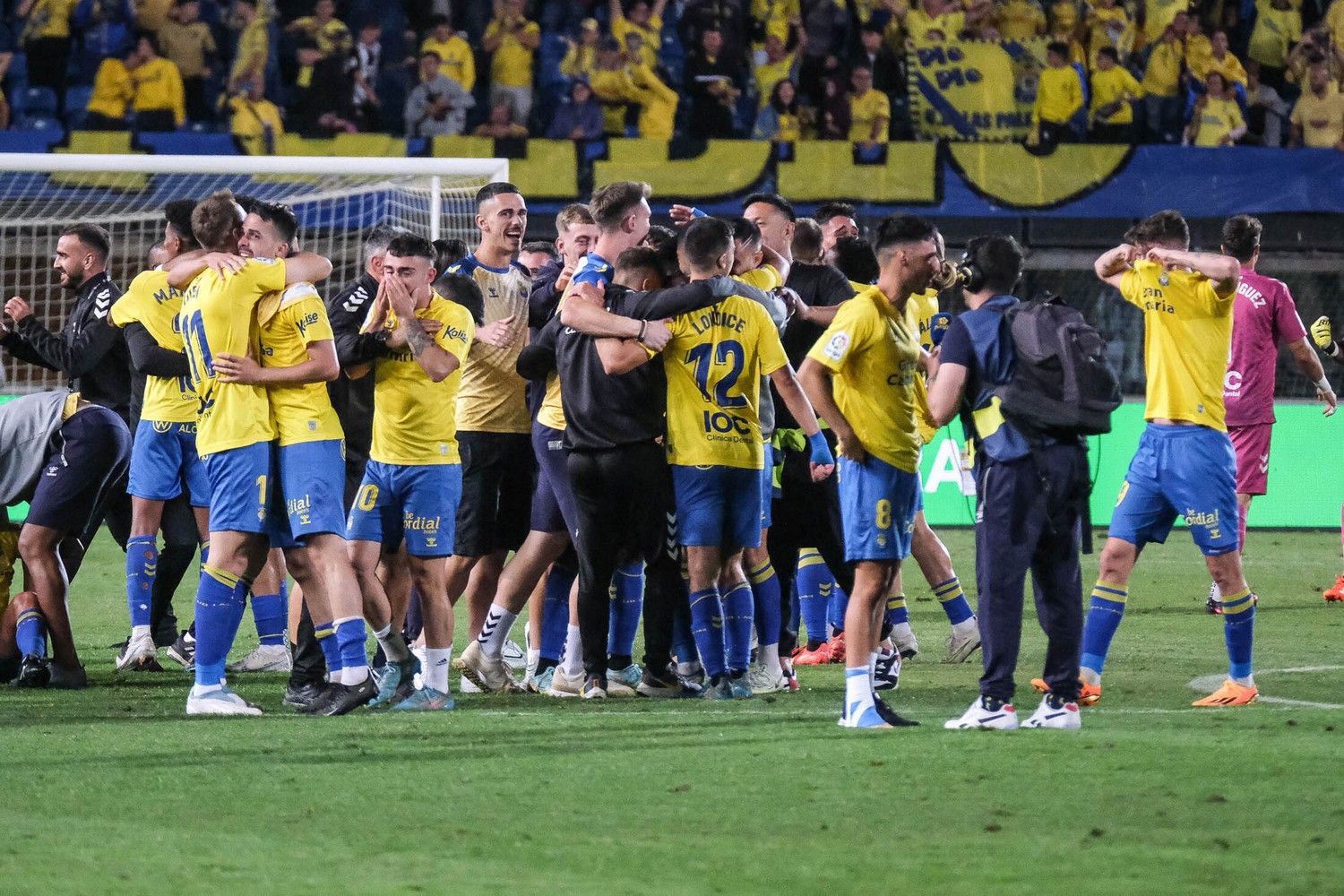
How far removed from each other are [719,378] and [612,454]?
0.52 meters

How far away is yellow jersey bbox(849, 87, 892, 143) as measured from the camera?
19891 millimetres

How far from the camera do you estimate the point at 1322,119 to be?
20.3 metres

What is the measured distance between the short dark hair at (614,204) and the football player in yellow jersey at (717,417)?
0.30m

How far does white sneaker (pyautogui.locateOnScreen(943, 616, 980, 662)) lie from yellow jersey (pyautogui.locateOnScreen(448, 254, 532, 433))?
228 cm

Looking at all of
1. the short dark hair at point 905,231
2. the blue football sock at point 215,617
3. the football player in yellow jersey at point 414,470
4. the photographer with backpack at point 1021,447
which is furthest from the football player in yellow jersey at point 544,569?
the photographer with backpack at point 1021,447

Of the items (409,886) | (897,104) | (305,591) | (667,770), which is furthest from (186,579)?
(897,104)

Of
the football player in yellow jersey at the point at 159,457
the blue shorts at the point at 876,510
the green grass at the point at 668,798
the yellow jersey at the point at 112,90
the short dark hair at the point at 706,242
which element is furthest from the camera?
the yellow jersey at the point at 112,90

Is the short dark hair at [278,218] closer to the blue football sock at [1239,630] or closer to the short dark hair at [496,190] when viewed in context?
the short dark hair at [496,190]

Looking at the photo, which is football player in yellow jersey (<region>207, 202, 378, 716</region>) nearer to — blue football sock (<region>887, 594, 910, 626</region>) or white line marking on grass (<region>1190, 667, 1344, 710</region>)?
blue football sock (<region>887, 594, 910, 626</region>)

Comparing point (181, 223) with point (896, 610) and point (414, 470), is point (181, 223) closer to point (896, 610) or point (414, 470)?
point (414, 470)

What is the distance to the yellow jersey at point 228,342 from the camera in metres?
6.98

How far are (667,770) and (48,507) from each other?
3765 millimetres

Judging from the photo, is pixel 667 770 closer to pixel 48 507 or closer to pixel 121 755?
pixel 121 755

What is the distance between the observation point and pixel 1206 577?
41.7 feet
